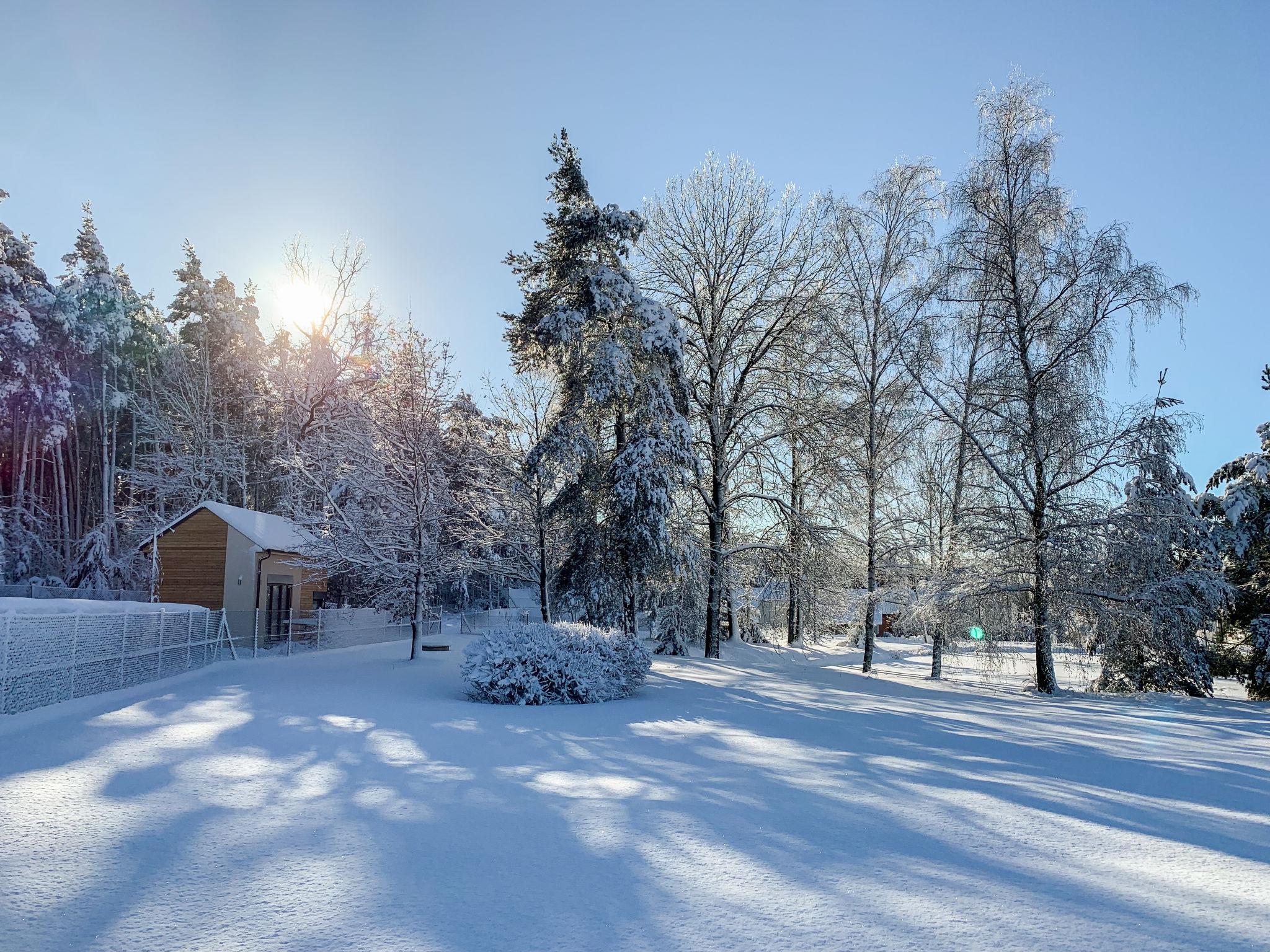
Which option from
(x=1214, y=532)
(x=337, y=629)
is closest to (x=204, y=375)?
(x=337, y=629)

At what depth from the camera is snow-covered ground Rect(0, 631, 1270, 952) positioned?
371 centimetres

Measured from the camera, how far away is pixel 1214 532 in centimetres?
1634

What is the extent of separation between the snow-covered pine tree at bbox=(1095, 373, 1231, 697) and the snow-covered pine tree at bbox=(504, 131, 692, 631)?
28.4 ft

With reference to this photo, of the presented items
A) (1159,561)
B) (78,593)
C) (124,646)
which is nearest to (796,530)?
(1159,561)

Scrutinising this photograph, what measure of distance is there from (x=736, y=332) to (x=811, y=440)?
137 inches

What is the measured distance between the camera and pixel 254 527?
2639 centimetres

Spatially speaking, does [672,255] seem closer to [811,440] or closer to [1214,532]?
[811,440]

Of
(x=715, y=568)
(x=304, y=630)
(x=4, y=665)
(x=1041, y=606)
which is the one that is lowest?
(x=304, y=630)

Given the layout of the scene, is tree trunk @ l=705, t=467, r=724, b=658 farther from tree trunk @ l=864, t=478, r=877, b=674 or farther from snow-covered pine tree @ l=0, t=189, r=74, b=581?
snow-covered pine tree @ l=0, t=189, r=74, b=581

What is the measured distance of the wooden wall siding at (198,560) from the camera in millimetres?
25609

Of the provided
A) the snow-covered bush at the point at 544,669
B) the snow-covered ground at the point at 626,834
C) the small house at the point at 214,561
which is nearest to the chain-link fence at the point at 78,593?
the small house at the point at 214,561

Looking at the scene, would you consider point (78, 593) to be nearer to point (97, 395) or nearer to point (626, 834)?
point (97, 395)

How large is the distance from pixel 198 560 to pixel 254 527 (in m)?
2.02

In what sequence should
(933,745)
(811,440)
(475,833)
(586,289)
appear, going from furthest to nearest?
(811,440) < (586,289) < (933,745) < (475,833)
